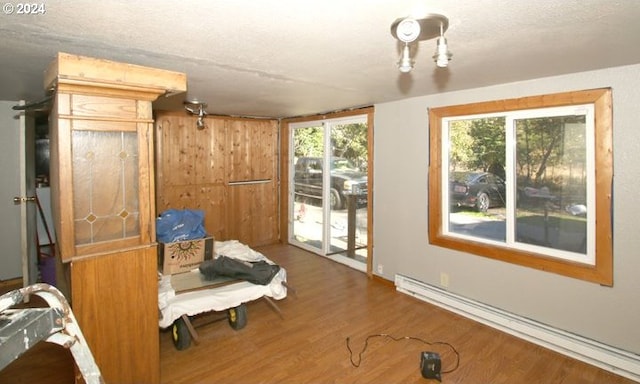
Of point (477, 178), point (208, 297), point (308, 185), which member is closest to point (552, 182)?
point (477, 178)

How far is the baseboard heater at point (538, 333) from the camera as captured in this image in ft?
7.97

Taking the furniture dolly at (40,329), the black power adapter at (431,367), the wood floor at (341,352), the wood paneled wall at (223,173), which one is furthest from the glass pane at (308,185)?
the furniture dolly at (40,329)

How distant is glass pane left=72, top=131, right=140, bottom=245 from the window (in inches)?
111

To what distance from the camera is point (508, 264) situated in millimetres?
3055

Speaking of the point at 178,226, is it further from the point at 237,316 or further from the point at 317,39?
the point at 317,39

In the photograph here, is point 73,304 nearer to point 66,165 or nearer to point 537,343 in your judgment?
point 66,165

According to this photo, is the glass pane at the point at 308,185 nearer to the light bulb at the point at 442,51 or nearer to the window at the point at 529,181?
the window at the point at 529,181

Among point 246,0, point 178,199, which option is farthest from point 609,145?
point 178,199

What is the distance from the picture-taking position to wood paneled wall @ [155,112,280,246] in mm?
4957

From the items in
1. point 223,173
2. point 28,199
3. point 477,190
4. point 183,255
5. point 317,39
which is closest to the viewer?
point 317,39

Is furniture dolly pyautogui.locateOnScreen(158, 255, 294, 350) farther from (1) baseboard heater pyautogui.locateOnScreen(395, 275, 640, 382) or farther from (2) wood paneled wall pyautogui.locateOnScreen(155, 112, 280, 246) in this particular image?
(2) wood paneled wall pyautogui.locateOnScreen(155, 112, 280, 246)

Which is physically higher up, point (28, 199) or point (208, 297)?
point (28, 199)

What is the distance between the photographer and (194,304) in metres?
2.76

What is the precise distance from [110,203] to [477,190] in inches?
126
